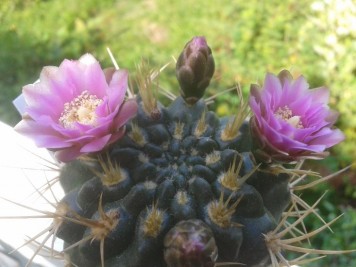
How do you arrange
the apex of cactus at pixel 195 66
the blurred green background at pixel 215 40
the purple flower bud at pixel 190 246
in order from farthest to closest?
the blurred green background at pixel 215 40 → the apex of cactus at pixel 195 66 → the purple flower bud at pixel 190 246

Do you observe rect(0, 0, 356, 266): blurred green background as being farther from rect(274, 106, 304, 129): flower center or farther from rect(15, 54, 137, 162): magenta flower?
rect(15, 54, 137, 162): magenta flower

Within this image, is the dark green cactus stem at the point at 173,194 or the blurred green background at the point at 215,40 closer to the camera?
the dark green cactus stem at the point at 173,194

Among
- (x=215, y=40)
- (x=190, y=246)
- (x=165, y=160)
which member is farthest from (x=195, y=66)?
(x=215, y=40)

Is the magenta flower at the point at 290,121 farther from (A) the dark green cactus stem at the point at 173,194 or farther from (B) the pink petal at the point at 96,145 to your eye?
(B) the pink petal at the point at 96,145

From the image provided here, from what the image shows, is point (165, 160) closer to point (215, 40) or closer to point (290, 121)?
point (290, 121)

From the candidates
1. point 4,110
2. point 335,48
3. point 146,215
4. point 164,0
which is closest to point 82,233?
point 146,215

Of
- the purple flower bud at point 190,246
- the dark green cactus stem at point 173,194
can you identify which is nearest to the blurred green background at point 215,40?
the dark green cactus stem at point 173,194
